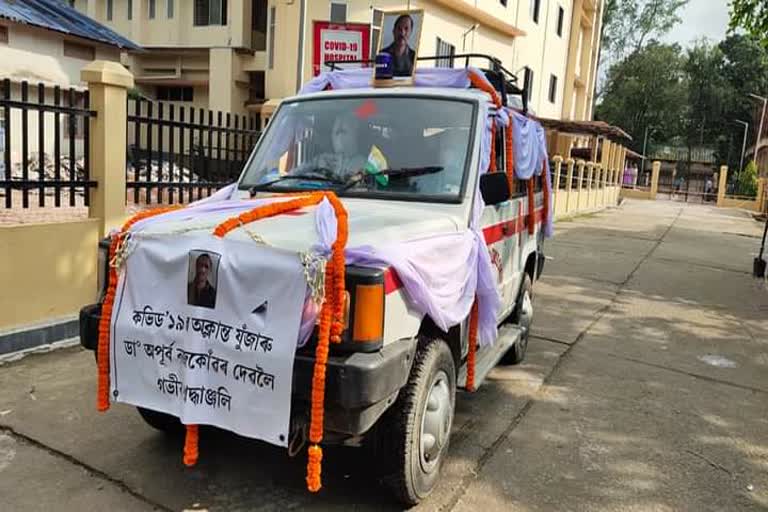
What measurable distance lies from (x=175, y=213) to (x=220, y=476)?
4.79 ft

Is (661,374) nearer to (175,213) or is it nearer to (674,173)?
(175,213)

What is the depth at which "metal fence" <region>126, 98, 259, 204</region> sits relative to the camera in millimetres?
6418

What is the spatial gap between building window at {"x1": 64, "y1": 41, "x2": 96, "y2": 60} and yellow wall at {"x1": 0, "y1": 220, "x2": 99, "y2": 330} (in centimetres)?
1759

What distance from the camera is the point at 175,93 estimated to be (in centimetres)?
2841

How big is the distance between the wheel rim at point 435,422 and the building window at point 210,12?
80.9ft

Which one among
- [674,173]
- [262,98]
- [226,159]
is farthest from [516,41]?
[674,173]

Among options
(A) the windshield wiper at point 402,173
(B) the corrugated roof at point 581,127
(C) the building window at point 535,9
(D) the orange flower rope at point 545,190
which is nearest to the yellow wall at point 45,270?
(A) the windshield wiper at point 402,173

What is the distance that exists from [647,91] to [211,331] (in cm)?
5750

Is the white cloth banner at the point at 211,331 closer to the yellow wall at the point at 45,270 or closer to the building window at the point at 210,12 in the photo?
the yellow wall at the point at 45,270

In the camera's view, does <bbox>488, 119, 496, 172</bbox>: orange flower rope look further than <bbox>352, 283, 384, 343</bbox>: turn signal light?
Yes

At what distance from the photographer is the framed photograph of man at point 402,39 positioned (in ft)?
15.6

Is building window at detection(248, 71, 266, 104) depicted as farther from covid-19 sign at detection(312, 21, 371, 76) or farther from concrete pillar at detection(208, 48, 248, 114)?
covid-19 sign at detection(312, 21, 371, 76)

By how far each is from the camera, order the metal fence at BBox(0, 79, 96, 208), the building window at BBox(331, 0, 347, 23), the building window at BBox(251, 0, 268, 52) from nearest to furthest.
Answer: the metal fence at BBox(0, 79, 96, 208) → the building window at BBox(331, 0, 347, 23) → the building window at BBox(251, 0, 268, 52)

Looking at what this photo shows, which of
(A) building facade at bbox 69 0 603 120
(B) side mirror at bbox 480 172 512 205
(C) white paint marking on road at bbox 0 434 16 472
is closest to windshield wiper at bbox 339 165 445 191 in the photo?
(B) side mirror at bbox 480 172 512 205
